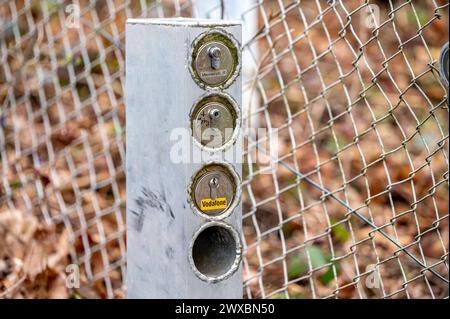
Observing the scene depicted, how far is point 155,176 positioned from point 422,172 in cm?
204

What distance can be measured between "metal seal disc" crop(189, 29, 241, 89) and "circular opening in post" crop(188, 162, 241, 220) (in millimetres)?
207

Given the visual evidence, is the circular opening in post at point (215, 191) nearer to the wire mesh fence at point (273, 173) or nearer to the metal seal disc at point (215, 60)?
the metal seal disc at point (215, 60)

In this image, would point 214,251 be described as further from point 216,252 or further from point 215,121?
point 215,121

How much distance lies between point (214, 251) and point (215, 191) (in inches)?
7.1

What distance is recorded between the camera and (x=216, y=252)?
2100 millimetres

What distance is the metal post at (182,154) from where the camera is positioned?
194cm

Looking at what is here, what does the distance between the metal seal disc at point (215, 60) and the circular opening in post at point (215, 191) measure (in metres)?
0.21

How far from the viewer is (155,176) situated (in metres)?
2.01

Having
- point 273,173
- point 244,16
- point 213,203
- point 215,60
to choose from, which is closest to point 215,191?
point 213,203

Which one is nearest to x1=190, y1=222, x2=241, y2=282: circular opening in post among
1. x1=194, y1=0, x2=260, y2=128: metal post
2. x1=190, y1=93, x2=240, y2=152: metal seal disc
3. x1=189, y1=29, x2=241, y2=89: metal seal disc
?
x1=190, y1=93, x2=240, y2=152: metal seal disc

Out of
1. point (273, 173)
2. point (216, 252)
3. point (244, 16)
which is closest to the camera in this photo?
point (216, 252)

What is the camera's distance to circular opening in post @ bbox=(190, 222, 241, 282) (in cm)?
204

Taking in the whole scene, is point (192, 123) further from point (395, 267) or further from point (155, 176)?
point (395, 267)
